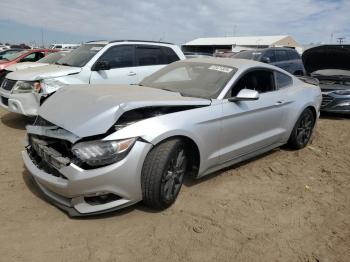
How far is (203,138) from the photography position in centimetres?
385

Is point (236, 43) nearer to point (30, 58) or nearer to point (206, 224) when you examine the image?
point (30, 58)

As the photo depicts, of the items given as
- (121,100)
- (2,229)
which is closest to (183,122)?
(121,100)

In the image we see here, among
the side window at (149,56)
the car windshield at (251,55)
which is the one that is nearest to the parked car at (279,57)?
the car windshield at (251,55)

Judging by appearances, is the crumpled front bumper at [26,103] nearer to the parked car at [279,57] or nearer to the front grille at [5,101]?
the front grille at [5,101]

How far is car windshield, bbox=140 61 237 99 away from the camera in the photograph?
14.1ft

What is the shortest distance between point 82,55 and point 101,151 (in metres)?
5.03

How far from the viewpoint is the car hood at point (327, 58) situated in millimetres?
9672

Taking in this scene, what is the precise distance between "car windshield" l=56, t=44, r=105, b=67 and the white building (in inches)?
1872

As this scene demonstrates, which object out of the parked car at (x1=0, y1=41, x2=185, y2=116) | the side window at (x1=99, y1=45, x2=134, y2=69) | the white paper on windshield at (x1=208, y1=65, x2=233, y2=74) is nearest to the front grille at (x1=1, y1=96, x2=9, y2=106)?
the parked car at (x1=0, y1=41, x2=185, y2=116)

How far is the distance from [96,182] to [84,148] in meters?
0.32

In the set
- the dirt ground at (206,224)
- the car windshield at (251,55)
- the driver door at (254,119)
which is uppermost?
the car windshield at (251,55)

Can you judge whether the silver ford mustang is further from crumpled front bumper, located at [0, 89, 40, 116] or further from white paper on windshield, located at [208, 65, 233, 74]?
crumpled front bumper, located at [0, 89, 40, 116]

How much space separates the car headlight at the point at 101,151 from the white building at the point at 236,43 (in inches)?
2057

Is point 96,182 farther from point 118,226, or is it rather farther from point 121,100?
point 121,100
